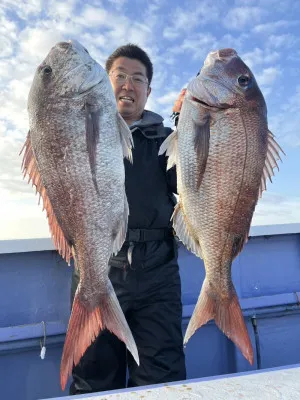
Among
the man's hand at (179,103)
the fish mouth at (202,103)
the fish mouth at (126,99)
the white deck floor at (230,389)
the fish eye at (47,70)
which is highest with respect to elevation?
the fish mouth at (126,99)

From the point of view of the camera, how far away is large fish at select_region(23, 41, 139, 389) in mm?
2395

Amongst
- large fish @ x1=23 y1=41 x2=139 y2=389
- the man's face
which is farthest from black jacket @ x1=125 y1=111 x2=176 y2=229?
large fish @ x1=23 y1=41 x2=139 y2=389

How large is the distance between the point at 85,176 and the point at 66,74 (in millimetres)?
731

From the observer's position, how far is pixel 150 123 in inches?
134

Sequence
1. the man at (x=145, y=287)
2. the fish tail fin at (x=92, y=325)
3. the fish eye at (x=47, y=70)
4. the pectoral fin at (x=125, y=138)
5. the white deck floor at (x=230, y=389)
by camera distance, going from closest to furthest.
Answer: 1. the white deck floor at (x=230, y=389)
2. the fish tail fin at (x=92, y=325)
3. the pectoral fin at (x=125, y=138)
4. the fish eye at (x=47, y=70)
5. the man at (x=145, y=287)

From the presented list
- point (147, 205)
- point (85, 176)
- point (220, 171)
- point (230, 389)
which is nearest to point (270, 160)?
point (220, 171)

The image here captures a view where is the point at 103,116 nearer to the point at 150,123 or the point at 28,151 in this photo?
the point at 28,151

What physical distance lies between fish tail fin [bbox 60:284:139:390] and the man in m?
0.59

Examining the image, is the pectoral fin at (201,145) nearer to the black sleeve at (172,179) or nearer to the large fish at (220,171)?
the large fish at (220,171)

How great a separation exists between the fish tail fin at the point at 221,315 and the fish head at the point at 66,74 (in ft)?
5.16

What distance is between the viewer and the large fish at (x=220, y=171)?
2.46 meters

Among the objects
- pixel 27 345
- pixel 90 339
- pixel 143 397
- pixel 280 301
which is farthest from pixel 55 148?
pixel 280 301

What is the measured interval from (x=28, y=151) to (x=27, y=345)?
2.15 m

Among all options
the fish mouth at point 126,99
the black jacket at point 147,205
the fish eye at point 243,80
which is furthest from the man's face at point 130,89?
A: the fish eye at point 243,80
